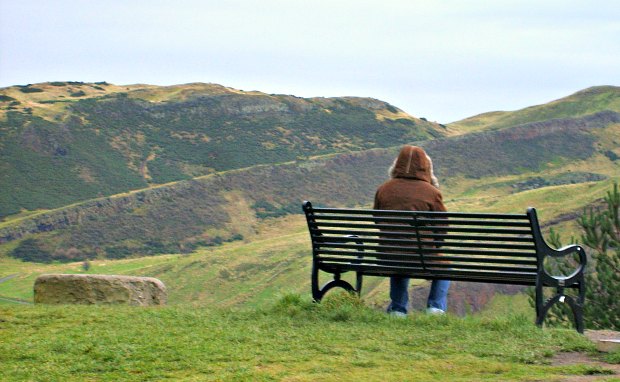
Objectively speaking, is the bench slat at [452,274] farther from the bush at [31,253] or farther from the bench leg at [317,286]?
the bush at [31,253]

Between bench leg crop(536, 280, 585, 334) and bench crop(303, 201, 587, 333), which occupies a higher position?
bench crop(303, 201, 587, 333)

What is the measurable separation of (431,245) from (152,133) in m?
98.5

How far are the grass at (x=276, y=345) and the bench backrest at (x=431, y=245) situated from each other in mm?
450

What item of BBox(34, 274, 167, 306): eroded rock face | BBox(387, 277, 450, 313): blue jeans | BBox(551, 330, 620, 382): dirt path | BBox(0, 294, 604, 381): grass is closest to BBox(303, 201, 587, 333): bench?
BBox(387, 277, 450, 313): blue jeans

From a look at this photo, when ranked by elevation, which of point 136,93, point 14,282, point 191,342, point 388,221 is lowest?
point 14,282

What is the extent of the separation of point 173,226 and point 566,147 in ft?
→ 141

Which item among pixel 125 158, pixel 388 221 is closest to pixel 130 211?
pixel 125 158

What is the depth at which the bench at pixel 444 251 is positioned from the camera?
9133 mm

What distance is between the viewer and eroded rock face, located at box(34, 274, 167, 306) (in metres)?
11.5

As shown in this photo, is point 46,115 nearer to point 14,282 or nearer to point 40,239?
point 40,239

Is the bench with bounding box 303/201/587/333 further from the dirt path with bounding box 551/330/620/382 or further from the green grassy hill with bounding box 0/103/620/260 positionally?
the green grassy hill with bounding box 0/103/620/260

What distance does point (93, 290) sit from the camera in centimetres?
1152

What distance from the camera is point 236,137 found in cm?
11006

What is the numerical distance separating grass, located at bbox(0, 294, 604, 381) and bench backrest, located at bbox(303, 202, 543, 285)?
0.45m
